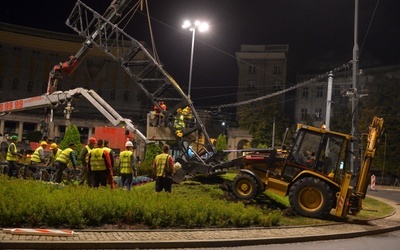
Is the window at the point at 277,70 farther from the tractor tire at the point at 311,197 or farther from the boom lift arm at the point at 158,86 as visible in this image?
the tractor tire at the point at 311,197

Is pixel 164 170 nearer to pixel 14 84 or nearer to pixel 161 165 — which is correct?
pixel 161 165

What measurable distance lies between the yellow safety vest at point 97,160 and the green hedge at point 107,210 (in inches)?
56.2

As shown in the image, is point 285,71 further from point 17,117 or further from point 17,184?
point 17,184

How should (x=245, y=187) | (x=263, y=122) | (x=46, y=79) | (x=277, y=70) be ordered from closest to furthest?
(x=245, y=187), (x=263, y=122), (x=46, y=79), (x=277, y=70)

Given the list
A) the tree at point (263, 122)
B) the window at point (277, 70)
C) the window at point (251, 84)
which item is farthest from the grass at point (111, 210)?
the window at point (277, 70)

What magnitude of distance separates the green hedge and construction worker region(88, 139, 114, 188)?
1.44 metres

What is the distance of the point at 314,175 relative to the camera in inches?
563

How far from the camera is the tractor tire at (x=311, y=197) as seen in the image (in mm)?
13984

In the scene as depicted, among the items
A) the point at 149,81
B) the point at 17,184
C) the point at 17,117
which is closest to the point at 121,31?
the point at 149,81

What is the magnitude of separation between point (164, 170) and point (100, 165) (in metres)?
1.99

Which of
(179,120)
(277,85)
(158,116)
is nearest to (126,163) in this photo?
(179,120)

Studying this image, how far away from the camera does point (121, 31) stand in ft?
62.7

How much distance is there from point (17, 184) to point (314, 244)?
7.55 meters

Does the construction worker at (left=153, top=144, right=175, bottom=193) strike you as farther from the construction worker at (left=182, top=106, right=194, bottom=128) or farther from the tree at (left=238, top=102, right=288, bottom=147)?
the tree at (left=238, top=102, right=288, bottom=147)
